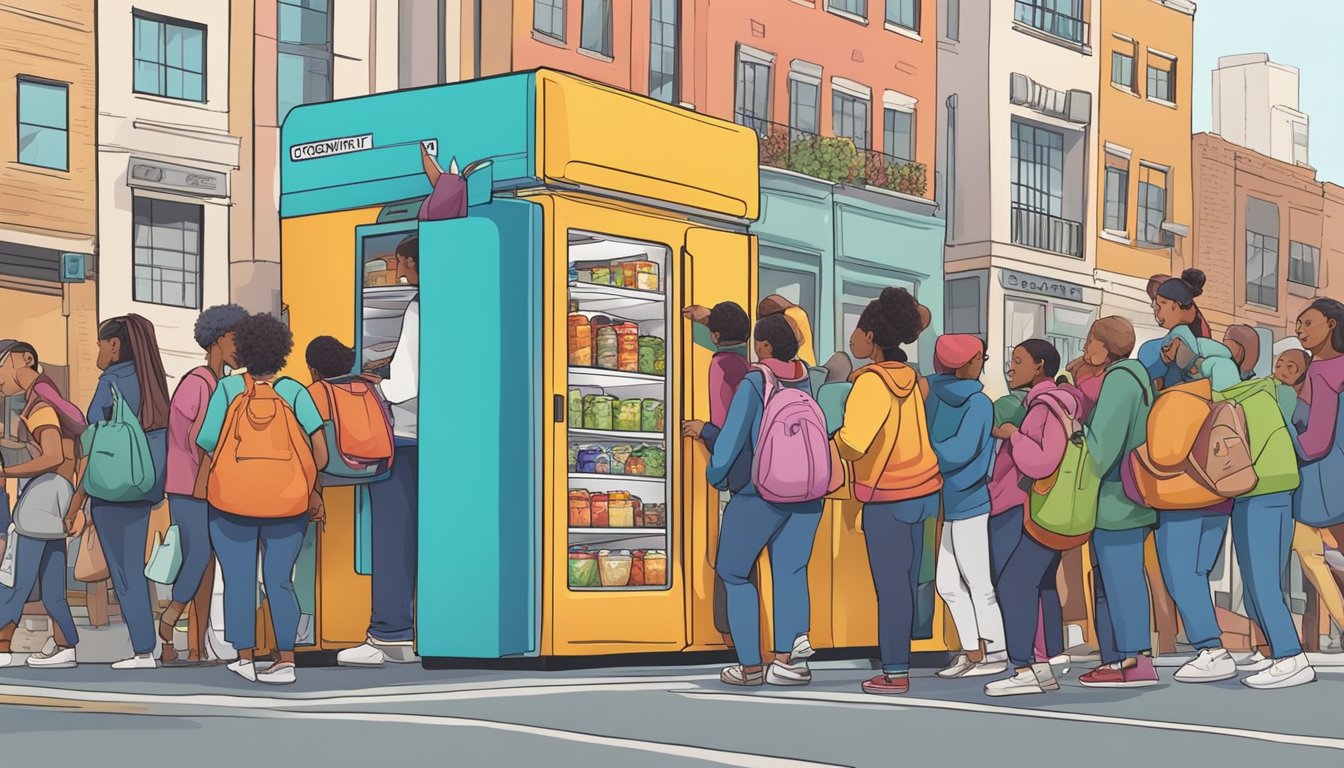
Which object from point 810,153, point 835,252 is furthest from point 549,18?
point 835,252

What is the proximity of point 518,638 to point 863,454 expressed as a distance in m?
2.34

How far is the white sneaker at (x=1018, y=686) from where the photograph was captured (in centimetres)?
941

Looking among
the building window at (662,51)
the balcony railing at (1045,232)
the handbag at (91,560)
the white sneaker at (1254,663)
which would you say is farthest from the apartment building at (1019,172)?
the handbag at (91,560)

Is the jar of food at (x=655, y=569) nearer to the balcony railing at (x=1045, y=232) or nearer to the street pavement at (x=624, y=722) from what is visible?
the street pavement at (x=624, y=722)

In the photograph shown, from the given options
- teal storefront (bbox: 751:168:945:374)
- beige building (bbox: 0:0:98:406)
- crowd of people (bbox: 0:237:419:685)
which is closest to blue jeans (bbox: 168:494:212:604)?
crowd of people (bbox: 0:237:419:685)

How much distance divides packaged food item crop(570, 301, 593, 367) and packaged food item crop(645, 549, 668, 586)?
1.20 metres

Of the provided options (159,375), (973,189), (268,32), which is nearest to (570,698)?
(159,375)

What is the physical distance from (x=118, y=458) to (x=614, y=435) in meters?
2.84

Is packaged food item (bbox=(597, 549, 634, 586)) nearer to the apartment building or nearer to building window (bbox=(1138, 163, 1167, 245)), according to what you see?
the apartment building

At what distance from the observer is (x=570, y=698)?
29.7ft

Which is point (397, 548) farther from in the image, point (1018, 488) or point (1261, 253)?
point (1261, 253)

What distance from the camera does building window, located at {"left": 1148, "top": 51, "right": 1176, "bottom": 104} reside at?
36.7 metres

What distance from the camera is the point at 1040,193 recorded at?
3416 cm

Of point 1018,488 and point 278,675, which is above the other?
point 1018,488
